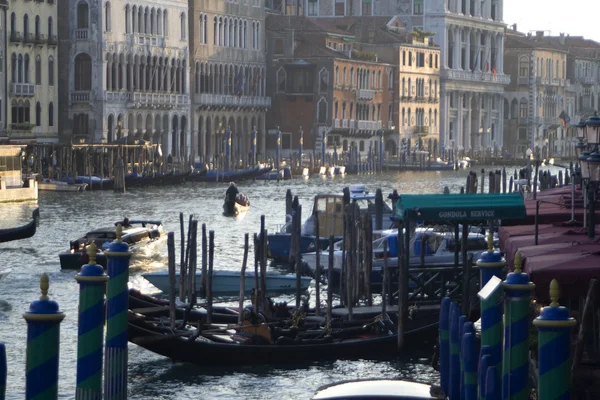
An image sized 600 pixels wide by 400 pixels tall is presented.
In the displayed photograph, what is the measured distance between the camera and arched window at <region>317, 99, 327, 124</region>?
6284 cm

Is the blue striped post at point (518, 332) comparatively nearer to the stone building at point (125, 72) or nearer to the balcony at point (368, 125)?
the stone building at point (125, 72)

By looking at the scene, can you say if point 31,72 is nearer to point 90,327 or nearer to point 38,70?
point 38,70

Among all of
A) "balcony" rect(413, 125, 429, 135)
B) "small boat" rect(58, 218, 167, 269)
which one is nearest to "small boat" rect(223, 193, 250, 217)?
"small boat" rect(58, 218, 167, 269)

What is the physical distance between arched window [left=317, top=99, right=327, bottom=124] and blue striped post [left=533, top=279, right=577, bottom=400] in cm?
5572

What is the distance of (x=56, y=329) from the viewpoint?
7930mm

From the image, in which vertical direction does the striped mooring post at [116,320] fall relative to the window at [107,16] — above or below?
below

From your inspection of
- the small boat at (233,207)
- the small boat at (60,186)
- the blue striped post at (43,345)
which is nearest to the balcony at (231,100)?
the small boat at (60,186)

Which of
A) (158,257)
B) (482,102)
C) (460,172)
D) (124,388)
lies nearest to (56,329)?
(124,388)

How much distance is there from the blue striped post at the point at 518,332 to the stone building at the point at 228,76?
158 feet

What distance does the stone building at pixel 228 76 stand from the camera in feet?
192

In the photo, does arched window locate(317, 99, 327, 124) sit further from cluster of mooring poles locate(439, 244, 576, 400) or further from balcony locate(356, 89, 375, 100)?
cluster of mooring poles locate(439, 244, 576, 400)

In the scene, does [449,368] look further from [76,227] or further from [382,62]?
[382,62]

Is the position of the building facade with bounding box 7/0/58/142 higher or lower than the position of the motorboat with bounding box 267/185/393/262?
higher

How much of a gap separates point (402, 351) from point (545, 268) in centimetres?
491
